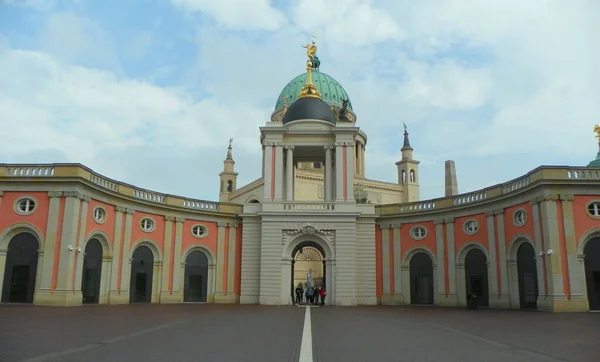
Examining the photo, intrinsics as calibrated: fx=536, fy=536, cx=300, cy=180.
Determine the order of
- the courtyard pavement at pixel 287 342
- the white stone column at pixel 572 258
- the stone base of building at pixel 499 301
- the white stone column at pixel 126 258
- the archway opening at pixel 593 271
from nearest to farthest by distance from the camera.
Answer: the courtyard pavement at pixel 287 342, the white stone column at pixel 572 258, the archway opening at pixel 593 271, the stone base of building at pixel 499 301, the white stone column at pixel 126 258

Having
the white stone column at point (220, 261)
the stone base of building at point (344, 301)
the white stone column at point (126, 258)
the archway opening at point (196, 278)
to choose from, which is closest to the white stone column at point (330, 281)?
the stone base of building at point (344, 301)

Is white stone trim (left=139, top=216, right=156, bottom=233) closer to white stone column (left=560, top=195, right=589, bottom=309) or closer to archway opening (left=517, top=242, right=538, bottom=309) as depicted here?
archway opening (left=517, top=242, right=538, bottom=309)

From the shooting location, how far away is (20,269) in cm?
3125

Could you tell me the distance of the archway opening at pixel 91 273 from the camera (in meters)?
33.2

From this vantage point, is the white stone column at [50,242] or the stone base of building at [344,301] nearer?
the white stone column at [50,242]

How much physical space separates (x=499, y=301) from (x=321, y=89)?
145 ft

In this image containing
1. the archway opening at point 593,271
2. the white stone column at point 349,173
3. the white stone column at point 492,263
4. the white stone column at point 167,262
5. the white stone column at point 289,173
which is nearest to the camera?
the archway opening at point 593,271

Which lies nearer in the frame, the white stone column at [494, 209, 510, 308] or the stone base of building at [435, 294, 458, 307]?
the white stone column at [494, 209, 510, 308]

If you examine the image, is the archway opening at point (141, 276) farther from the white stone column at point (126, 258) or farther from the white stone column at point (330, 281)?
the white stone column at point (330, 281)

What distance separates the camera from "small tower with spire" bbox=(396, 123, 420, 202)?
77812 mm

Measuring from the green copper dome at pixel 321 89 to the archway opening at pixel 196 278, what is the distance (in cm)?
3585

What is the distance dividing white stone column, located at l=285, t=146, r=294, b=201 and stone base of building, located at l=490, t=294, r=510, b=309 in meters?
16.9

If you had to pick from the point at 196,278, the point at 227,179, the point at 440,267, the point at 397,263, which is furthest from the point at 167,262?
the point at 227,179

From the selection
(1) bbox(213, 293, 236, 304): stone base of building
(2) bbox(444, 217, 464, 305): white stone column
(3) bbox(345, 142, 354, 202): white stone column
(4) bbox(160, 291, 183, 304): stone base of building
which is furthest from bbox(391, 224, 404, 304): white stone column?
(4) bbox(160, 291, 183, 304): stone base of building
